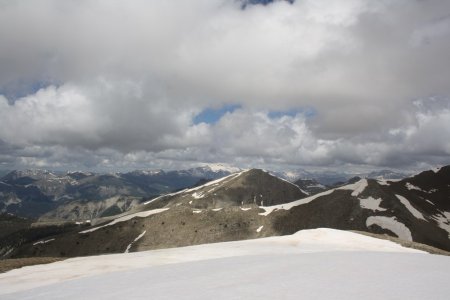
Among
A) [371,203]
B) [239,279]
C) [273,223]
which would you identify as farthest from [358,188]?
[239,279]

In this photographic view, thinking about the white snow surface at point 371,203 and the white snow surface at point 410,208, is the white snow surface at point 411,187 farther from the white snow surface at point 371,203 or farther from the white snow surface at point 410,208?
the white snow surface at point 371,203

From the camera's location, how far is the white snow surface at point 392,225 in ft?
361

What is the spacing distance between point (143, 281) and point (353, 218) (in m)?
122

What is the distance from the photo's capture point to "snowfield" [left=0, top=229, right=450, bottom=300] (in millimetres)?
12555

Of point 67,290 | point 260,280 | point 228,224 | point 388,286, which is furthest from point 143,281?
point 228,224

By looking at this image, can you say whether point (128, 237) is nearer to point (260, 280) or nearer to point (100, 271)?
point (100, 271)

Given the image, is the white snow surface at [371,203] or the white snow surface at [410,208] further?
the white snow surface at [371,203]

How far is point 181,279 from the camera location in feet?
53.4

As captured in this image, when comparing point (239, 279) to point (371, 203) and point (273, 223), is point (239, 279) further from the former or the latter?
point (371, 203)

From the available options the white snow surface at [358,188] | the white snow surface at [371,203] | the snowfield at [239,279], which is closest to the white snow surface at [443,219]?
the white snow surface at [371,203]

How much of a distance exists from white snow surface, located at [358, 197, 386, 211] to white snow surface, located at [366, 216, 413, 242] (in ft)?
25.3

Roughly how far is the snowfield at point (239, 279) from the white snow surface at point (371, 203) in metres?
120

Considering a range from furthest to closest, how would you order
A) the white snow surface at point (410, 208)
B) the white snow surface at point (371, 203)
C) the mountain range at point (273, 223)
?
the white snow surface at point (371, 203), the white snow surface at point (410, 208), the mountain range at point (273, 223)

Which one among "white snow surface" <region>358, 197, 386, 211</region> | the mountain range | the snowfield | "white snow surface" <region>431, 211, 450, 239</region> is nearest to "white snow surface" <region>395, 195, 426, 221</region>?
the mountain range
